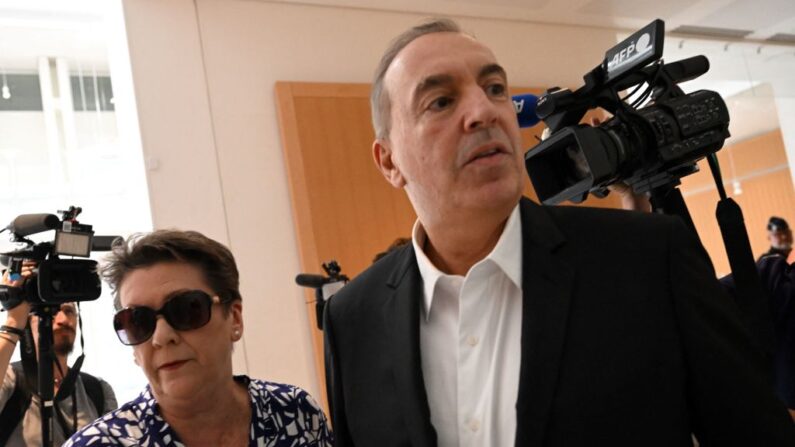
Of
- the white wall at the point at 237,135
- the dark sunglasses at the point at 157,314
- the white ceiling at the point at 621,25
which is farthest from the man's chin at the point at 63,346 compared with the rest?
the white ceiling at the point at 621,25

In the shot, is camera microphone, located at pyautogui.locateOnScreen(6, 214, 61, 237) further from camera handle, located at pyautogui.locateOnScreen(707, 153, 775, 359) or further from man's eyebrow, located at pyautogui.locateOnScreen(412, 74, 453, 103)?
camera handle, located at pyautogui.locateOnScreen(707, 153, 775, 359)

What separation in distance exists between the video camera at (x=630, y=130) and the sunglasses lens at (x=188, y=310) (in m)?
0.74

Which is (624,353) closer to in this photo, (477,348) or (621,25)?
(477,348)

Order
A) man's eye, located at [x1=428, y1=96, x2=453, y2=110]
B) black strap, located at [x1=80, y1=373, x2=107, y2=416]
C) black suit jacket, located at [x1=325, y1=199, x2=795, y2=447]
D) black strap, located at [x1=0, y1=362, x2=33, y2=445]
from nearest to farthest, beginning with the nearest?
black suit jacket, located at [x1=325, y1=199, x2=795, y2=447], man's eye, located at [x1=428, y1=96, x2=453, y2=110], black strap, located at [x1=0, y1=362, x2=33, y2=445], black strap, located at [x1=80, y1=373, x2=107, y2=416]

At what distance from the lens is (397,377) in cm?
120

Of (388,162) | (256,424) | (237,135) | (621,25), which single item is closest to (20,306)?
(256,424)

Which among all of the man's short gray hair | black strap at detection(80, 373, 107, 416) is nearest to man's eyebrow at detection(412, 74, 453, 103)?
the man's short gray hair

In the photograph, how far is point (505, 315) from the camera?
3.93 ft

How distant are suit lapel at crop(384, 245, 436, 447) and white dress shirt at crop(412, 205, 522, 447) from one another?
4 centimetres

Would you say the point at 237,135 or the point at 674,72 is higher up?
the point at 237,135

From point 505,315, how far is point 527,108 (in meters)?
0.46

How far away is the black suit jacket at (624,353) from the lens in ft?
3.39

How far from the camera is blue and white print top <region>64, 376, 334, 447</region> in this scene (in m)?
1.36

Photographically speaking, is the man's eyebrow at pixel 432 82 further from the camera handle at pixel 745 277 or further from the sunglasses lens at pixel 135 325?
the sunglasses lens at pixel 135 325
